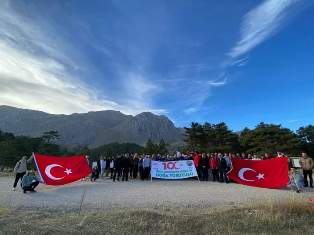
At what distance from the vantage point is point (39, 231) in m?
8.94

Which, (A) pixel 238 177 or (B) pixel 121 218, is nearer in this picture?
(B) pixel 121 218

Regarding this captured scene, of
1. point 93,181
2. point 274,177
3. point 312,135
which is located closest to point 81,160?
point 93,181

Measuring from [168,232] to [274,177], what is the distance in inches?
437

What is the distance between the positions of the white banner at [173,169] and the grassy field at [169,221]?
11817mm

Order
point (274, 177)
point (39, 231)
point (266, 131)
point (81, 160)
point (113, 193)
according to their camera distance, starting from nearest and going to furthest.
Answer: point (39, 231), point (113, 193), point (274, 177), point (81, 160), point (266, 131)

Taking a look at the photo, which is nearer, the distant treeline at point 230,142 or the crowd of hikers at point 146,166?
the crowd of hikers at point 146,166

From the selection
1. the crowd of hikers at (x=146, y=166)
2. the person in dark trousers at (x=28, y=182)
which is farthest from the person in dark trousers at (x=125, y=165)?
the person in dark trousers at (x=28, y=182)

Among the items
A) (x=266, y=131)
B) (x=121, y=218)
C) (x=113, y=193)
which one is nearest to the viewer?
(x=121, y=218)

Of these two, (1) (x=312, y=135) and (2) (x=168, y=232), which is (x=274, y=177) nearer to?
(2) (x=168, y=232)

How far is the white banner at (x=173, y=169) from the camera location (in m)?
23.1

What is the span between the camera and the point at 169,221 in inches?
390

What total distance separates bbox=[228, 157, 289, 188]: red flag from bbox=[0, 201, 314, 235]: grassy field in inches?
285

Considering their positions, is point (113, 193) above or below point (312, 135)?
below

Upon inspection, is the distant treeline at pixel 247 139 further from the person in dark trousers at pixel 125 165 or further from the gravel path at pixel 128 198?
the gravel path at pixel 128 198
